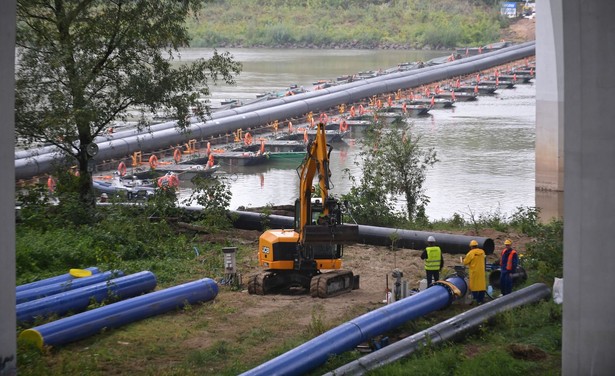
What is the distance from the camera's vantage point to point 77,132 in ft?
85.3

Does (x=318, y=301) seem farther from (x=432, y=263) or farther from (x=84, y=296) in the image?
(x=84, y=296)

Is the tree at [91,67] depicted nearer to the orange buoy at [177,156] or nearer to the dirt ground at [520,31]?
the orange buoy at [177,156]

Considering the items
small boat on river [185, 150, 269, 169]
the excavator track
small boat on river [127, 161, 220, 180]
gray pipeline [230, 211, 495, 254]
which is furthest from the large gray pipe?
small boat on river [185, 150, 269, 169]

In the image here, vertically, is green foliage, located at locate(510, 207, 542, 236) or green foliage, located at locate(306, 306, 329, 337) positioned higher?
green foliage, located at locate(510, 207, 542, 236)

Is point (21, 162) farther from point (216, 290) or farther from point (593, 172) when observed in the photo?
point (593, 172)

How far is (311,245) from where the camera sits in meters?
18.5

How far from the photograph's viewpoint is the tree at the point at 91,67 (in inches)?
919

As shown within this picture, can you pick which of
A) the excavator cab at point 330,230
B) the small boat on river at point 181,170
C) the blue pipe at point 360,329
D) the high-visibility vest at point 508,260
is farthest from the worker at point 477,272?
the small boat on river at point 181,170

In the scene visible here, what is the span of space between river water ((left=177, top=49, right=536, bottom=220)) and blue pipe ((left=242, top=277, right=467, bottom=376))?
16.4 m

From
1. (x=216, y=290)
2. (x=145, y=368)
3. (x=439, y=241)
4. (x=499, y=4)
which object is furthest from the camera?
(x=499, y=4)

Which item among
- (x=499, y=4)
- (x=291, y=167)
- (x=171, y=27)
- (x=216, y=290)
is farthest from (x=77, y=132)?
(x=499, y=4)

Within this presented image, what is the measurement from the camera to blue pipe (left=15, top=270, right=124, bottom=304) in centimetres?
1650

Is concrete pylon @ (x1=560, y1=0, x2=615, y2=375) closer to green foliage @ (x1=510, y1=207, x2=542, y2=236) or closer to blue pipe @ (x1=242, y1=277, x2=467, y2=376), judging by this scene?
blue pipe @ (x1=242, y1=277, x2=467, y2=376)

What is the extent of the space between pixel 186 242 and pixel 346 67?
7056cm
